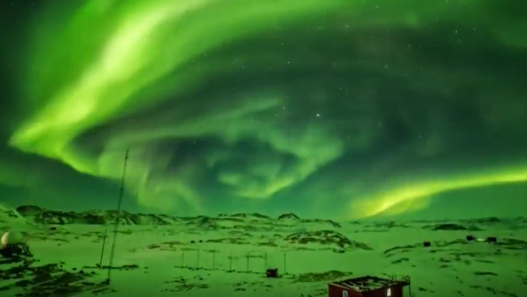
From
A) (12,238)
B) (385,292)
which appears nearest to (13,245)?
(12,238)

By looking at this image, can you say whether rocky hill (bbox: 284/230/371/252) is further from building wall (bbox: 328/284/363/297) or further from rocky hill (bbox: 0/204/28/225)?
rocky hill (bbox: 0/204/28/225)

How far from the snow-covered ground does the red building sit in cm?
6

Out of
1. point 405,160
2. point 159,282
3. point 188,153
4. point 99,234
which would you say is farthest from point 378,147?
point 99,234

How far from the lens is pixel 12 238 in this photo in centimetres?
464

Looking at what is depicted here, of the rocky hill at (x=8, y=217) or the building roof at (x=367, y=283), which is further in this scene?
the rocky hill at (x=8, y=217)

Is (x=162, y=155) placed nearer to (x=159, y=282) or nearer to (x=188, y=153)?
(x=188, y=153)

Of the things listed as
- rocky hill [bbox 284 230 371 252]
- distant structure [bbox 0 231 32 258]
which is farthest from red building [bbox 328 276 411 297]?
distant structure [bbox 0 231 32 258]

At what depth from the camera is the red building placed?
4.43m

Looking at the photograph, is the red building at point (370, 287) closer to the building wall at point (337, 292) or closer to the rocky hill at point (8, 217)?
the building wall at point (337, 292)

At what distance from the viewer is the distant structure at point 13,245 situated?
182 inches

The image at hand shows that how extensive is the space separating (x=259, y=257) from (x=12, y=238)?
226 cm

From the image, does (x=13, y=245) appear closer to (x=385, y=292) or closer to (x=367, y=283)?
(x=367, y=283)

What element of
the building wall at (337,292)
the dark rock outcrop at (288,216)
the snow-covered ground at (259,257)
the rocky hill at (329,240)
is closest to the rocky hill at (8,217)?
the snow-covered ground at (259,257)

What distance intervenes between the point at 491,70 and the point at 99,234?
400 cm
